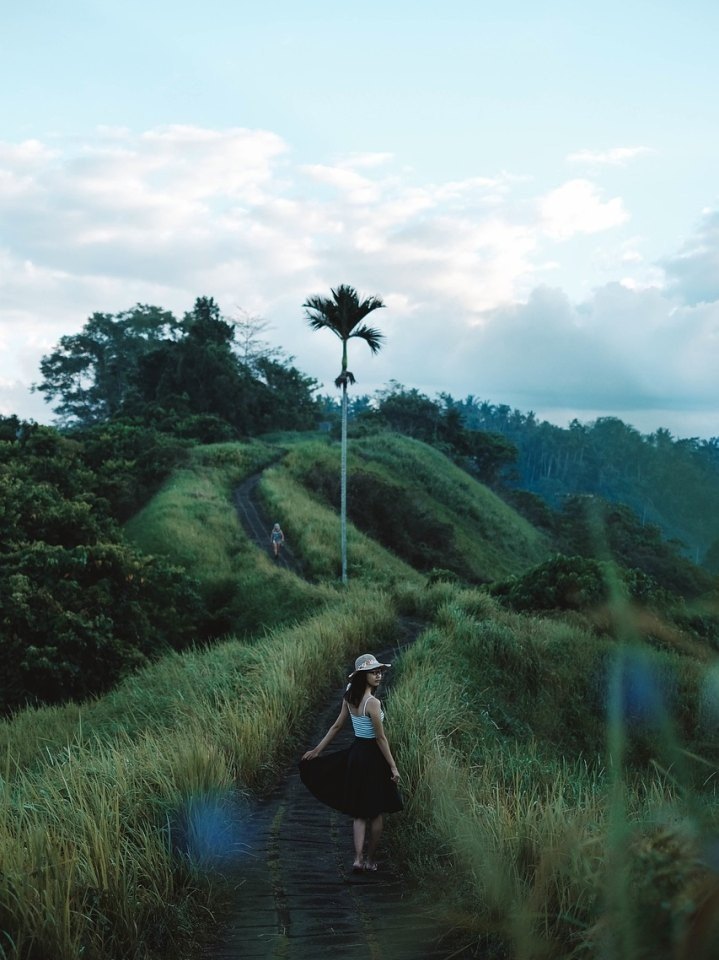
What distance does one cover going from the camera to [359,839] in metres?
5.77

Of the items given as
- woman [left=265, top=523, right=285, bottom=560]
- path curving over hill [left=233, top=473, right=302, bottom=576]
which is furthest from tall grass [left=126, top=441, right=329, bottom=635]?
woman [left=265, top=523, right=285, bottom=560]

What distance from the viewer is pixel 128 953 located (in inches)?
164

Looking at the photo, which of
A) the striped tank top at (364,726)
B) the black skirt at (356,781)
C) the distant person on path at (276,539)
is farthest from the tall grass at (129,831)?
the distant person on path at (276,539)

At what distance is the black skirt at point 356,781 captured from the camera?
5863 mm

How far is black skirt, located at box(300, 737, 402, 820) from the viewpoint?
5863 mm

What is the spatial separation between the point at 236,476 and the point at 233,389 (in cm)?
2366

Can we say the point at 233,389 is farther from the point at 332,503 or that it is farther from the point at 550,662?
the point at 550,662

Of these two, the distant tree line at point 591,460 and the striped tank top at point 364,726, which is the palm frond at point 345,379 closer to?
the striped tank top at point 364,726

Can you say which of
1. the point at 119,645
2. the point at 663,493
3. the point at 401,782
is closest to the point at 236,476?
the point at 119,645

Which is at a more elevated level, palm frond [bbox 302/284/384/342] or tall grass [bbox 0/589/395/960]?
palm frond [bbox 302/284/384/342]

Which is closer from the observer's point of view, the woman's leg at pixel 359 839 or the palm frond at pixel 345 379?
the woman's leg at pixel 359 839

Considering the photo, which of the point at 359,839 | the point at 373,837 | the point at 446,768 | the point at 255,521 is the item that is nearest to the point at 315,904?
the point at 359,839

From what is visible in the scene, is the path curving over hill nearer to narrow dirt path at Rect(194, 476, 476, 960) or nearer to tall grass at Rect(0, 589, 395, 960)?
tall grass at Rect(0, 589, 395, 960)

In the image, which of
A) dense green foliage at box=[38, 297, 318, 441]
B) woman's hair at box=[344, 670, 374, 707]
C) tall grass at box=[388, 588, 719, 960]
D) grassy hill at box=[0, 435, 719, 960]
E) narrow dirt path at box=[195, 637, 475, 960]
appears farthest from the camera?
dense green foliage at box=[38, 297, 318, 441]
